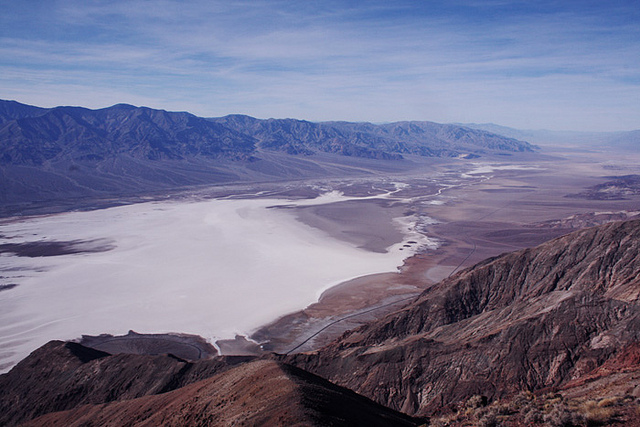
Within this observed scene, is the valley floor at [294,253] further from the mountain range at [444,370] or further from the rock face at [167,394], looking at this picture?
the mountain range at [444,370]

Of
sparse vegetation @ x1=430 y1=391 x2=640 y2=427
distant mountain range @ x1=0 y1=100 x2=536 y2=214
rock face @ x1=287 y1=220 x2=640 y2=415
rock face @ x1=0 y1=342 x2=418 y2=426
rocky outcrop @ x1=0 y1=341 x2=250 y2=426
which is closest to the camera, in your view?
sparse vegetation @ x1=430 y1=391 x2=640 y2=427

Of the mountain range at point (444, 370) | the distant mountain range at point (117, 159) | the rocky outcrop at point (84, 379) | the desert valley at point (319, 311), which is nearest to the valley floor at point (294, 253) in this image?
the desert valley at point (319, 311)

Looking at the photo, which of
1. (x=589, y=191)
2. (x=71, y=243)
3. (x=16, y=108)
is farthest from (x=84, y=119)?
(x=589, y=191)

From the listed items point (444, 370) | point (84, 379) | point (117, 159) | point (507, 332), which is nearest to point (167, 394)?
point (84, 379)

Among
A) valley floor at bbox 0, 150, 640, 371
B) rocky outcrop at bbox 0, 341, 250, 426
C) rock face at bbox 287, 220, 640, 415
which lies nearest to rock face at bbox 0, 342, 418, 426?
rocky outcrop at bbox 0, 341, 250, 426

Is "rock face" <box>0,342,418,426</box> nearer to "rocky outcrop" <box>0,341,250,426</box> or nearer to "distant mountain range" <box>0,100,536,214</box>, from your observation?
"rocky outcrop" <box>0,341,250,426</box>

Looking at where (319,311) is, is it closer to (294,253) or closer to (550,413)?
(294,253)
